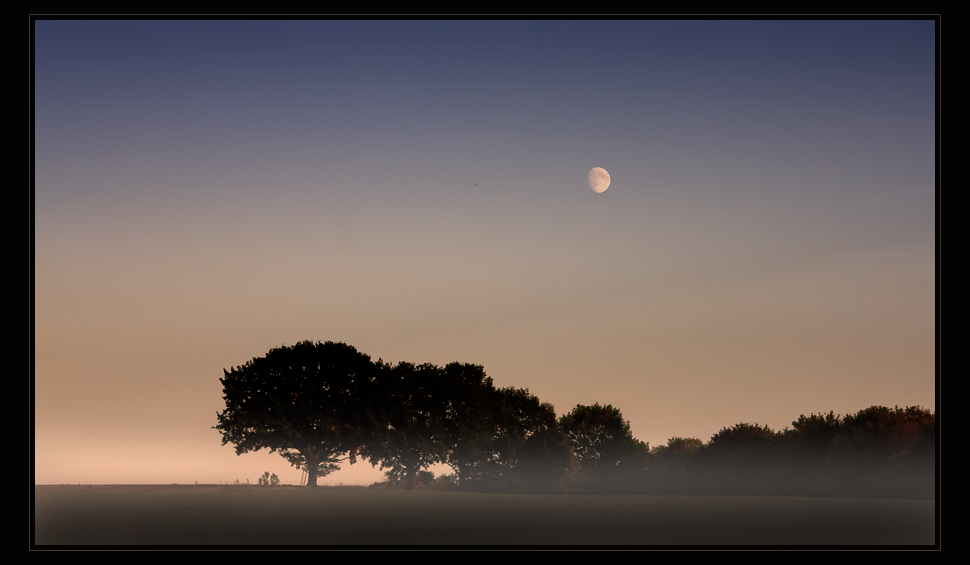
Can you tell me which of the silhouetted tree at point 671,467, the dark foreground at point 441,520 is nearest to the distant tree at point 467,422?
the dark foreground at point 441,520

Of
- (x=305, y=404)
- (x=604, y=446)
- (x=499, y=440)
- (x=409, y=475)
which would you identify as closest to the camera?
(x=305, y=404)

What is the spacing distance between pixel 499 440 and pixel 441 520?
48.9 metres

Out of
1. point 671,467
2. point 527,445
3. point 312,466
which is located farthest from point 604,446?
point 312,466

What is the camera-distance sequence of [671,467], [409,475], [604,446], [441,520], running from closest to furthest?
[441,520] → [409,475] → [671,467] → [604,446]

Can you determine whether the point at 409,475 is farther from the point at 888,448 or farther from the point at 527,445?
the point at 888,448

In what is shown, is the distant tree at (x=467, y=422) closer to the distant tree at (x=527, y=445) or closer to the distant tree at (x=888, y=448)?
the distant tree at (x=527, y=445)

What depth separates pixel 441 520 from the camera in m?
56.6

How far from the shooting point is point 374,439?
96000mm

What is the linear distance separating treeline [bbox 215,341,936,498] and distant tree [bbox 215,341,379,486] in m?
0.12

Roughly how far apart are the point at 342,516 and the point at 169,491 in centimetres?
2870
